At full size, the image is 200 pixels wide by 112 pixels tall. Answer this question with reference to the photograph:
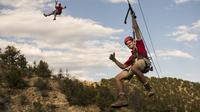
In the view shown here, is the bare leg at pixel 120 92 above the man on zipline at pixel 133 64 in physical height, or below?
below

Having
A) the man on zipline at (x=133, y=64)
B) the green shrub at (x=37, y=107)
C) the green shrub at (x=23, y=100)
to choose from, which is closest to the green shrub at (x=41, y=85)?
the green shrub at (x=23, y=100)

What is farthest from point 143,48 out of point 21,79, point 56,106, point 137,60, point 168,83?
point 168,83

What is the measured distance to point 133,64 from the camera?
43.2 feet

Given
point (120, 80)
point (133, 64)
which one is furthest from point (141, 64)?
point (120, 80)

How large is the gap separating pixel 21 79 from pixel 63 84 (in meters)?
3.67

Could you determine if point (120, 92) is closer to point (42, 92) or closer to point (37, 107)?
point (37, 107)

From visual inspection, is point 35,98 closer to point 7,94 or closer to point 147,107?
point 7,94

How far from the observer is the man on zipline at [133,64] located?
13.0 metres

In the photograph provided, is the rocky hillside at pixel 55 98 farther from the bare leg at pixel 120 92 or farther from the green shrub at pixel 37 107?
the bare leg at pixel 120 92

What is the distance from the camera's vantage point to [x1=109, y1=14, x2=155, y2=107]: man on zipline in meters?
13.0

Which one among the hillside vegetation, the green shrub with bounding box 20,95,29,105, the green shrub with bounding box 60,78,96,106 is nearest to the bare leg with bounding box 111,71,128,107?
the hillside vegetation

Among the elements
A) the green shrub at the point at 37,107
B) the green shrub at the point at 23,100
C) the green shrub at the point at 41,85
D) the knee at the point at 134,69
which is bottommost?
the green shrub at the point at 37,107

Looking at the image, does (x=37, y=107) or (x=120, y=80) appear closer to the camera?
(x=120, y=80)

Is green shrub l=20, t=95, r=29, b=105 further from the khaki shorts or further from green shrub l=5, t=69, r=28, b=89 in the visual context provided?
the khaki shorts
